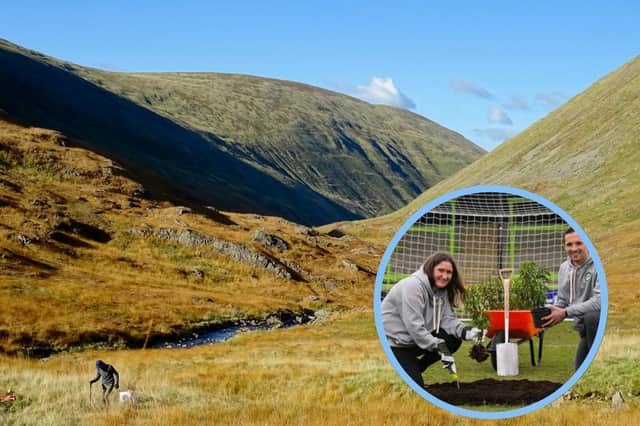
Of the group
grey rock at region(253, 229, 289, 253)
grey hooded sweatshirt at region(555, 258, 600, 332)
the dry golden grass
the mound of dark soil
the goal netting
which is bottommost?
the dry golden grass

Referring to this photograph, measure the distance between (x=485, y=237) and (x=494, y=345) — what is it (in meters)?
1.21

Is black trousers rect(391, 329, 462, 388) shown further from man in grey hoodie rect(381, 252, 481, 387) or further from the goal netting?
the goal netting

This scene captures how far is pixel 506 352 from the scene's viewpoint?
285 inches

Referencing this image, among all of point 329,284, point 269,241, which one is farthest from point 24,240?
point 329,284

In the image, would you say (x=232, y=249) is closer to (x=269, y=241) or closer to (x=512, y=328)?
(x=269, y=241)

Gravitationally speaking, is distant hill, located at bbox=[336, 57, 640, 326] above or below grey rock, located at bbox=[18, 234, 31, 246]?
above

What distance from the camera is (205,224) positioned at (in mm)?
97250

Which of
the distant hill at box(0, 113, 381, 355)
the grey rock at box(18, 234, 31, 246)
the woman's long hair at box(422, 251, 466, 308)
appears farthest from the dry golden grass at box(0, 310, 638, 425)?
the grey rock at box(18, 234, 31, 246)

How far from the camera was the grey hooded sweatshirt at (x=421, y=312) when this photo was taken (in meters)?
7.43

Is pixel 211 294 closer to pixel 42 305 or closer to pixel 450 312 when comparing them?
pixel 42 305

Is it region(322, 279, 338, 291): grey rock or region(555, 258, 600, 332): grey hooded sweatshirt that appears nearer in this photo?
region(555, 258, 600, 332): grey hooded sweatshirt

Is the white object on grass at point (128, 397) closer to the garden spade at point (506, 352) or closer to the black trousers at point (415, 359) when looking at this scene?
the black trousers at point (415, 359)

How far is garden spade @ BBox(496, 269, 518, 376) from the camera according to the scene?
719 cm

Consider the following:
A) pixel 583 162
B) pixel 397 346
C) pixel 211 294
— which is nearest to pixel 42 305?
pixel 211 294
